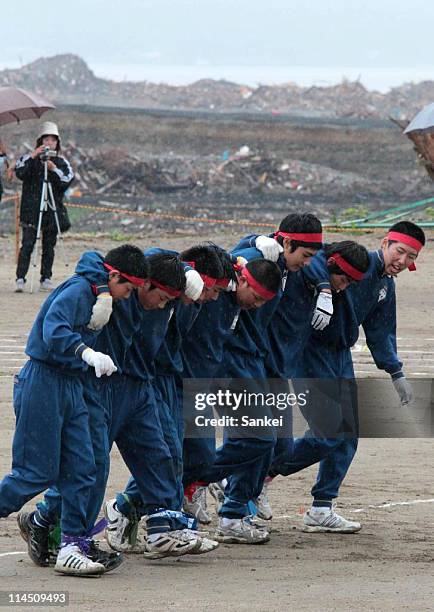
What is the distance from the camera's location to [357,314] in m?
8.99

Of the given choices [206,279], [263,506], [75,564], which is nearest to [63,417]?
[75,564]

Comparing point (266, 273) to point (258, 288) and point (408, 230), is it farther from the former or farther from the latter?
point (408, 230)

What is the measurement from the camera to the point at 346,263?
875 cm

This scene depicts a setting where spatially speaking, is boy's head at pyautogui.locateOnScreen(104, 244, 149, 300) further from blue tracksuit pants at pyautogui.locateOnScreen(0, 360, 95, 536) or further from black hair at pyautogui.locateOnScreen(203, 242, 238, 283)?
black hair at pyautogui.locateOnScreen(203, 242, 238, 283)

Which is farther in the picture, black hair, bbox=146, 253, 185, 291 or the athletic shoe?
the athletic shoe

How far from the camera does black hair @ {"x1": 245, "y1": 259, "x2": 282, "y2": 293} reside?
26.9 feet

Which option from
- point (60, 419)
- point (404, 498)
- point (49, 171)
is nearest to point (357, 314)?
point (404, 498)

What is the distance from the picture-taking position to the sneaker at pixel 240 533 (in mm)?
8594

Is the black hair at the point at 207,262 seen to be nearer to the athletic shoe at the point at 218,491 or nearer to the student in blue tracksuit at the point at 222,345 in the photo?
the student in blue tracksuit at the point at 222,345

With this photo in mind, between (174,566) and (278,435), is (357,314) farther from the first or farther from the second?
(174,566)

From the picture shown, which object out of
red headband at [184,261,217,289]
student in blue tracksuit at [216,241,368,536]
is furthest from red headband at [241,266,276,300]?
student in blue tracksuit at [216,241,368,536]

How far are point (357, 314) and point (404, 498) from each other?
1.47 meters

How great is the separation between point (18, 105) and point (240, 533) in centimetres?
1181

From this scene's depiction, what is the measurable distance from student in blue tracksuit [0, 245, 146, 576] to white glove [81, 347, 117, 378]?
0.04m
